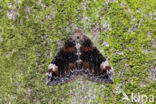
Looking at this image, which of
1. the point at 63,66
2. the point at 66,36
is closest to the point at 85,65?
the point at 63,66

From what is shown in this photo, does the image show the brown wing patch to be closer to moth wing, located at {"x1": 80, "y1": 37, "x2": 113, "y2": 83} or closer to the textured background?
moth wing, located at {"x1": 80, "y1": 37, "x2": 113, "y2": 83}

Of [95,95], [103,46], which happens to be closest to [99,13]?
[103,46]

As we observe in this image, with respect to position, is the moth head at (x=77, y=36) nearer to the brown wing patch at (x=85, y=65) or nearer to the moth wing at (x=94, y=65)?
the moth wing at (x=94, y=65)

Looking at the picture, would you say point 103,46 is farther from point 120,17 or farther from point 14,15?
point 14,15

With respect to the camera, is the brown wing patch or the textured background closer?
the textured background

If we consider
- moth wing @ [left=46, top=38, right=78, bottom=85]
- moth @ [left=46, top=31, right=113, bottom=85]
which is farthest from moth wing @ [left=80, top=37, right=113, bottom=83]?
moth wing @ [left=46, top=38, right=78, bottom=85]

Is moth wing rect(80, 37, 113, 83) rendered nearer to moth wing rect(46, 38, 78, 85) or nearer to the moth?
the moth

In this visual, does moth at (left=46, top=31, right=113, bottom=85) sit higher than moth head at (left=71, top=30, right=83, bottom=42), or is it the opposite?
moth head at (left=71, top=30, right=83, bottom=42)
